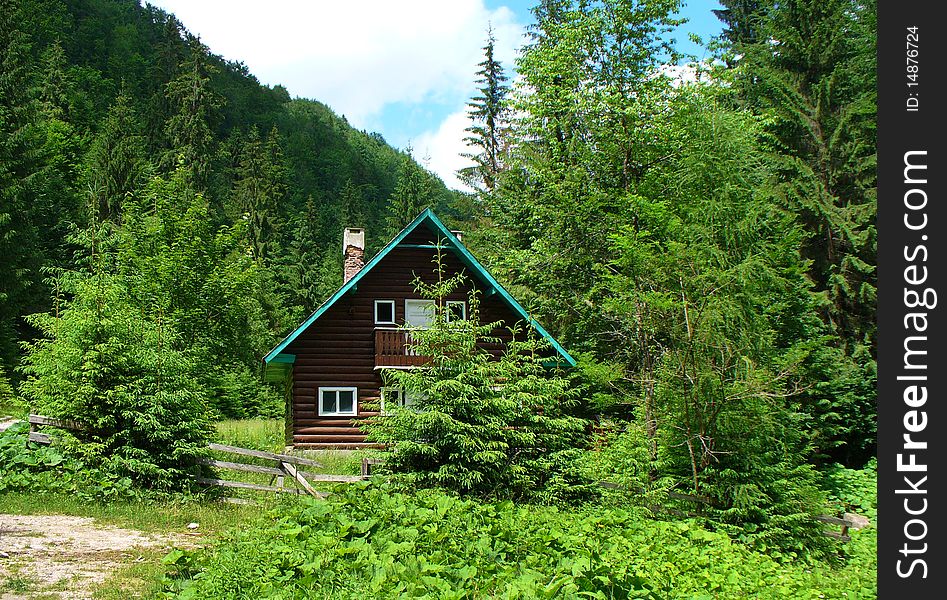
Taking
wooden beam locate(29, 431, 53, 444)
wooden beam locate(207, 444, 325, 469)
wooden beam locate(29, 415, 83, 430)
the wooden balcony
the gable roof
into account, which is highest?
the gable roof

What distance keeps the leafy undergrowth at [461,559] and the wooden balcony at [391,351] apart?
13222 millimetres

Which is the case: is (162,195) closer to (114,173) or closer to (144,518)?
(144,518)

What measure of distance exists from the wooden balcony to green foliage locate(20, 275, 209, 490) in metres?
9.62

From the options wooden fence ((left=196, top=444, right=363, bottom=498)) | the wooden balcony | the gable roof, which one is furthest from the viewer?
the wooden balcony

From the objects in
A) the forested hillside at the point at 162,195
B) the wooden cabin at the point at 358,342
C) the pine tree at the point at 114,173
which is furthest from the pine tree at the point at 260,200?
the wooden cabin at the point at 358,342

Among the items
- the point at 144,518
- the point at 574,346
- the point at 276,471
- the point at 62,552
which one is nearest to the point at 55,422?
the point at 144,518

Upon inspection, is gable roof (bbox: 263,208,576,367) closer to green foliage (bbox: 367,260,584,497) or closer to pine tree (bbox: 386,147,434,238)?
green foliage (bbox: 367,260,584,497)

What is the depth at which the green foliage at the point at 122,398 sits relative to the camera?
46.1ft

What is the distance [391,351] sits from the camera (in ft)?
80.0

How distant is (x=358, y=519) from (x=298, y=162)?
324 feet

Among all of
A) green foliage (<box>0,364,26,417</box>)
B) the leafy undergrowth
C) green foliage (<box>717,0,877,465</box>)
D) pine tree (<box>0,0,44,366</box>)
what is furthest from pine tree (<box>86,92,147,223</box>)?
the leafy undergrowth

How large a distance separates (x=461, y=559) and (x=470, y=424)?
5.75 meters

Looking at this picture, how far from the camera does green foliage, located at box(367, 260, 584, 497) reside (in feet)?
42.8

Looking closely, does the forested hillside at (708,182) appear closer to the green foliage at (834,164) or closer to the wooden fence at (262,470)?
the green foliage at (834,164)
